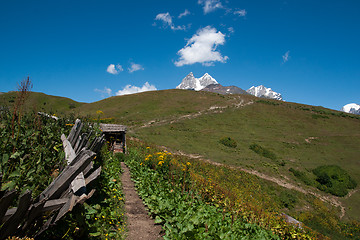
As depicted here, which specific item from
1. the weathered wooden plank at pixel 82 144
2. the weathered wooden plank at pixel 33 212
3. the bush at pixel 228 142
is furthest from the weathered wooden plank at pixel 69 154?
the bush at pixel 228 142

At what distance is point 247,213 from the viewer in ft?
23.5

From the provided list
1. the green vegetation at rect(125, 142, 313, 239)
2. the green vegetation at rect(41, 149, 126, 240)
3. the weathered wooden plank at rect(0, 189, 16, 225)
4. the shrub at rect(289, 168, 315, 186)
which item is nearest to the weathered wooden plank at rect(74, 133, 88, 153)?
the green vegetation at rect(41, 149, 126, 240)

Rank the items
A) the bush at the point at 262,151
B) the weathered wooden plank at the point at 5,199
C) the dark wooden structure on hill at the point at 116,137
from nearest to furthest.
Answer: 1. the weathered wooden plank at the point at 5,199
2. the dark wooden structure on hill at the point at 116,137
3. the bush at the point at 262,151

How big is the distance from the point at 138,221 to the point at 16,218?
426 centimetres

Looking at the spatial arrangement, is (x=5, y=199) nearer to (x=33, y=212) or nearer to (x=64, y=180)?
(x=33, y=212)

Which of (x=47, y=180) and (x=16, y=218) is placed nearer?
(x=16, y=218)

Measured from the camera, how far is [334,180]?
95.7ft

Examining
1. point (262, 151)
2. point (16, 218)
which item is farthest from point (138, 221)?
point (262, 151)

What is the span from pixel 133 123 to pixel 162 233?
4391cm

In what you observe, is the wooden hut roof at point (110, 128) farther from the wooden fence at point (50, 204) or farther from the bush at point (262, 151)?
the bush at point (262, 151)

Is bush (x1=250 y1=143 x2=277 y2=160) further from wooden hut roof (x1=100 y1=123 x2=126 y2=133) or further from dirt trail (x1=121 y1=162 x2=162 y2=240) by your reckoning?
dirt trail (x1=121 y1=162 x2=162 y2=240)

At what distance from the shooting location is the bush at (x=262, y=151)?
3569 centimetres

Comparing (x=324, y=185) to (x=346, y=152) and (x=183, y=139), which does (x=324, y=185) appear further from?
(x=183, y=139)

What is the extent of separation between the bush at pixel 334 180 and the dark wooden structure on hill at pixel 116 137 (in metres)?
28.9
